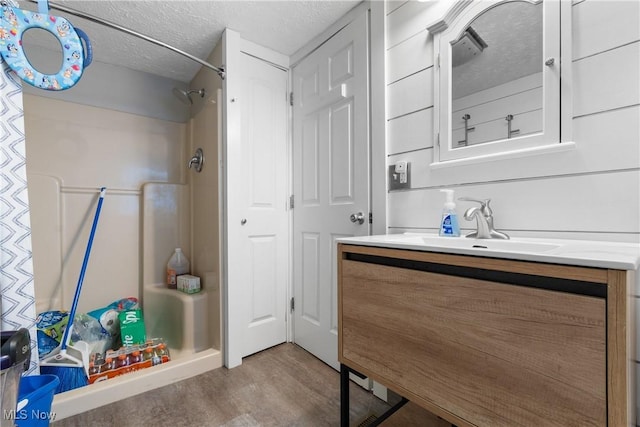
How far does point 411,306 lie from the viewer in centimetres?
83

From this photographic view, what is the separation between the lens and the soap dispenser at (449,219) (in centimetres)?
109

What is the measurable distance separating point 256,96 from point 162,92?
1016 mm

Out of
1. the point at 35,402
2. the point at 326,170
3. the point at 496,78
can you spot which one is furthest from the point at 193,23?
the point at 35,402

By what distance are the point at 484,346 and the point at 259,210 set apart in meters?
1.54

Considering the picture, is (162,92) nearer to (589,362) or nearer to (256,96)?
(256,96)

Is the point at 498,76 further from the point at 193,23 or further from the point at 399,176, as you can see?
the point at 193,23

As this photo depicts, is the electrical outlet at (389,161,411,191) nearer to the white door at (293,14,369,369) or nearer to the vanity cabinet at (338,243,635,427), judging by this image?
the white door at (293,14,369,369)

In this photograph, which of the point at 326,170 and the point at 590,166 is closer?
the point at 590,166

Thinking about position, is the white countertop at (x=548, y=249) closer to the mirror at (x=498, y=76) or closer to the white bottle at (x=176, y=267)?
the mirror at (x=498, y=76)

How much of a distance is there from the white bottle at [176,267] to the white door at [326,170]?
3.07 ft

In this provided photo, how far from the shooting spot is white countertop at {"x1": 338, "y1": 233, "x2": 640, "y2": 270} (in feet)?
1.77

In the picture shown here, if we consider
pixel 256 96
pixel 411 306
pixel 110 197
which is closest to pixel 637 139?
pixel 411 306

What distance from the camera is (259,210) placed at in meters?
1.91
